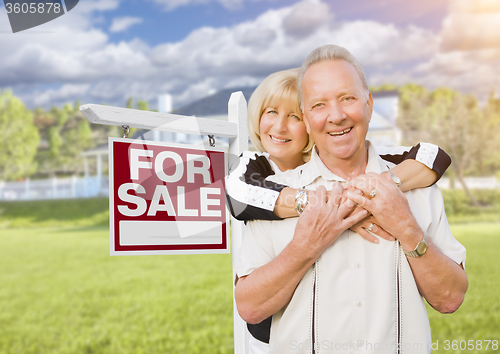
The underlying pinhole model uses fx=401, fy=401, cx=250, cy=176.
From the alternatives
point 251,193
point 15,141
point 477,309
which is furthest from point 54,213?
point 251,193

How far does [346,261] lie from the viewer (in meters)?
1.30

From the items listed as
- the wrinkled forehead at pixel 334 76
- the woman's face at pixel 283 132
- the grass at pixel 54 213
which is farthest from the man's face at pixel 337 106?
the grass at pixel 54 213

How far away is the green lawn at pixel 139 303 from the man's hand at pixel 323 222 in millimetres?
5723

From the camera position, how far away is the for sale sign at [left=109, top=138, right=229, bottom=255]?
160 centimetres

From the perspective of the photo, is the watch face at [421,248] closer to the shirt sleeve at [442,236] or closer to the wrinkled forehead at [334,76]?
the shirt sleeve at [442,236]

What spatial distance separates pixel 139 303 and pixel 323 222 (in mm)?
7982

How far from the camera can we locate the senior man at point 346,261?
4.04 feet

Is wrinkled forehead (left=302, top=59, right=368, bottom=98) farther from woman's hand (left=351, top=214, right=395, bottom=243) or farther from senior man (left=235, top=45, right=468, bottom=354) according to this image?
woman's hand (left=351, top=214, right=395, bottom=243)

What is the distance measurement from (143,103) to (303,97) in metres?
19.3

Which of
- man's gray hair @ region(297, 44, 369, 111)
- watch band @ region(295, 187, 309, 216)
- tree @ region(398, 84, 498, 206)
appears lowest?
watch band @ region(295, 187, 309, 216)

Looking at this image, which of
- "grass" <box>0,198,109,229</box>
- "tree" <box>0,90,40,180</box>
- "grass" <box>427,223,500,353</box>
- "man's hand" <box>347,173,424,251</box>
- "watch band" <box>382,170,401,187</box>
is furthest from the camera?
"tree" <box>0,90,40,180</box>

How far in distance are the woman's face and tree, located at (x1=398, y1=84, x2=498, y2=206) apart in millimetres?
14656

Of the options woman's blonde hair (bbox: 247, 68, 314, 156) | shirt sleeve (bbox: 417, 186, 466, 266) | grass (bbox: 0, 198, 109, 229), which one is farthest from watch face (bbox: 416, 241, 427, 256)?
grass (bbox: 0, 198, 109, 229)

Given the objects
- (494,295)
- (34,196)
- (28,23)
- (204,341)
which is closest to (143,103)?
(34,196)
